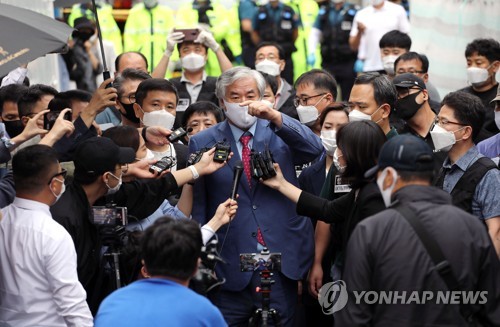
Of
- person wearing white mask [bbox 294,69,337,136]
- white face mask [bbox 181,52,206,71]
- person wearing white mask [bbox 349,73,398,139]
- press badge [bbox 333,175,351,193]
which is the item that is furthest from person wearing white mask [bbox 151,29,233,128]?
press badge [bbox 333,175,351,193]

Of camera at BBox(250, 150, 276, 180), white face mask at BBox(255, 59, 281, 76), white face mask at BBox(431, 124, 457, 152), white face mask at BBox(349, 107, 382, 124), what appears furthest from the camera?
white face mask at BBox(255, 59, 281, 76)

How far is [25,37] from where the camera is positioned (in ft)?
19.5

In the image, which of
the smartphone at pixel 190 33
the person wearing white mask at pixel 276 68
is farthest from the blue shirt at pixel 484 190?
the smartphone at pixel 190 33

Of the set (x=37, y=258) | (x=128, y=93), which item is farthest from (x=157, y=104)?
Result: (x=37, y=258)

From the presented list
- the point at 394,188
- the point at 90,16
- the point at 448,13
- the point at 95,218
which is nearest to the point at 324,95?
the point at 95,218

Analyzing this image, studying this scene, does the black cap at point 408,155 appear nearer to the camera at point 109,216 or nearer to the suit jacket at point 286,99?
the camera at point 109,216

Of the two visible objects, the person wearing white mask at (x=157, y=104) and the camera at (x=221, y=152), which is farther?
the person wearing white mask at (x=157, y=104)

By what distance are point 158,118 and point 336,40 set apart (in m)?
8.07

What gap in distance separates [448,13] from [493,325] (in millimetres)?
7973

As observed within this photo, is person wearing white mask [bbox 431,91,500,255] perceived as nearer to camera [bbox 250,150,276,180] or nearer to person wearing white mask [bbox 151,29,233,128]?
camera [bbox 250,150,276,180]

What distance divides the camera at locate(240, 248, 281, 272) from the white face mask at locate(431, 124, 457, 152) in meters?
1.36

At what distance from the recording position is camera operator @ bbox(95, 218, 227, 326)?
4.47 m

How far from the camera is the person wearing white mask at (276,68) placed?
33.5 feet

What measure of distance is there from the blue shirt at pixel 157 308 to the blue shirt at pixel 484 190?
252 centimetres
